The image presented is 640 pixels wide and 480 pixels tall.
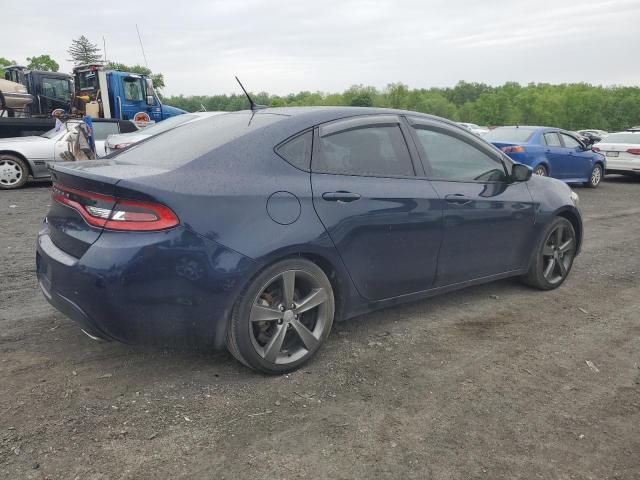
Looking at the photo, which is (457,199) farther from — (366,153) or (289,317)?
(289,317)

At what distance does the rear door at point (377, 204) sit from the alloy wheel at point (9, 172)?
9767mm

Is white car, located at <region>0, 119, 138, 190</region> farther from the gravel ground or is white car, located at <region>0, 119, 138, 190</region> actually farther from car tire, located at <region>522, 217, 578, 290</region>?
car tire, located at <region>522, 217, 578, 290</region>

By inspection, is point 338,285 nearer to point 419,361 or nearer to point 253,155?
point 419,361

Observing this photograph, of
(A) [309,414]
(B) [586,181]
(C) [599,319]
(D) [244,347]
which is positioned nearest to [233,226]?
(D) [244,347]

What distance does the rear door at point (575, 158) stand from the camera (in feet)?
42.5

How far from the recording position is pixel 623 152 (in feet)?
49.5

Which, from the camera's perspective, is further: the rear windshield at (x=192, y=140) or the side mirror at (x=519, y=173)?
the side mirror at (x=519, y=173)

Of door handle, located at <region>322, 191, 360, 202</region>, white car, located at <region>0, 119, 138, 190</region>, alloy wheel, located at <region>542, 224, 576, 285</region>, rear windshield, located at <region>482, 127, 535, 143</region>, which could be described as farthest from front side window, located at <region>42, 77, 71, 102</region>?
door handle, located at <region>322, 191, 360, 202</region>

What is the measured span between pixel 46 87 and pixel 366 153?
1838cm

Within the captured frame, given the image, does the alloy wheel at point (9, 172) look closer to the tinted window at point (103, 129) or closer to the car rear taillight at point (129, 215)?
the tinted window at point (103, 129)

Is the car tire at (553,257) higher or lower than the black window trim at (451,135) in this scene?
lower

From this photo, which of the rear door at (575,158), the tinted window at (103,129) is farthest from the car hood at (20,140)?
the rear door at (575,158)

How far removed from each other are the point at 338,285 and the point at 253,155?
95cm

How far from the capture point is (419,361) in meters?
3.43
